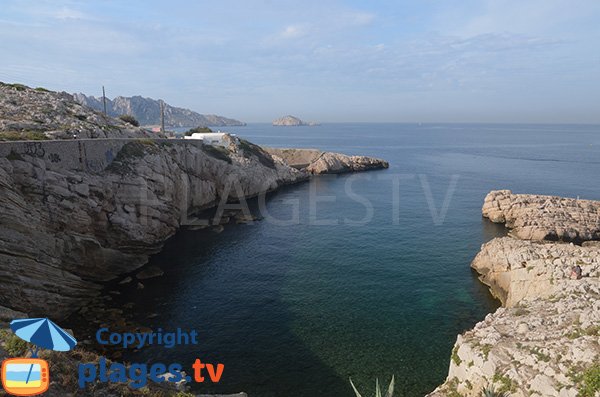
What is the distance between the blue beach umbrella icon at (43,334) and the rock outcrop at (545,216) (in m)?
57.7

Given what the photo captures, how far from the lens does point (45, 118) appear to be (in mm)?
54188

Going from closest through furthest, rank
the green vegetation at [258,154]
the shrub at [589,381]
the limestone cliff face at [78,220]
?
the shrub at [589,381]
the limestone cliff face at [78,220]
the green vegetation at [258,154]

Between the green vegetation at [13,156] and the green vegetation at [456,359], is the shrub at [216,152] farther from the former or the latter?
the green vegetation at [456,359]

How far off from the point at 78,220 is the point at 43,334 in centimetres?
3023

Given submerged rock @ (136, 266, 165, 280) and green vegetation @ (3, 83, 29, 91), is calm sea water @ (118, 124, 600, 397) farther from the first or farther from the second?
green vegetation @ (3, 83, 29, 91)

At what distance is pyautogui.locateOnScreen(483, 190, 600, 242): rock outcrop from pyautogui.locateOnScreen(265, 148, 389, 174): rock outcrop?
199 ft

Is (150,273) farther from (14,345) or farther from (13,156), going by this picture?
(14,345)

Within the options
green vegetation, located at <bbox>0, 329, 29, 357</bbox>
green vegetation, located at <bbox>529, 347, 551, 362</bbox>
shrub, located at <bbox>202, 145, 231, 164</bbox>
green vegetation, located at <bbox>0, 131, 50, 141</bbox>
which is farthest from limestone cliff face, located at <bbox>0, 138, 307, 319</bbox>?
green vegetation, located at <bbox>529, 347, 551, 362</bbox>

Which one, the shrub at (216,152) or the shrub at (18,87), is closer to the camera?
the shrub at (18,87)

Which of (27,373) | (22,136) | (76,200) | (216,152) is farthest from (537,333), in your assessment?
(216,152)

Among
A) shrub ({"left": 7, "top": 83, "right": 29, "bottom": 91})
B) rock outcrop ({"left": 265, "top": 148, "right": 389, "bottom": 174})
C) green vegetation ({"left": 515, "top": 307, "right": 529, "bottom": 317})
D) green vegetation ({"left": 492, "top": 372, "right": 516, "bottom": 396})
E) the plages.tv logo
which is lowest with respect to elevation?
green vegetation ({"left": 492, "top": 372, "right": 516, "bottom": 396})

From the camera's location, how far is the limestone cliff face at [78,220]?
32281 millimetres

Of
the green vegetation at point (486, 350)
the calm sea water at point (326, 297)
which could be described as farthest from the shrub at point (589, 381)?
the calm sea water at point (326, 297)

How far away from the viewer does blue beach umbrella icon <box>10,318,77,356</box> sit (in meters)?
13.1
